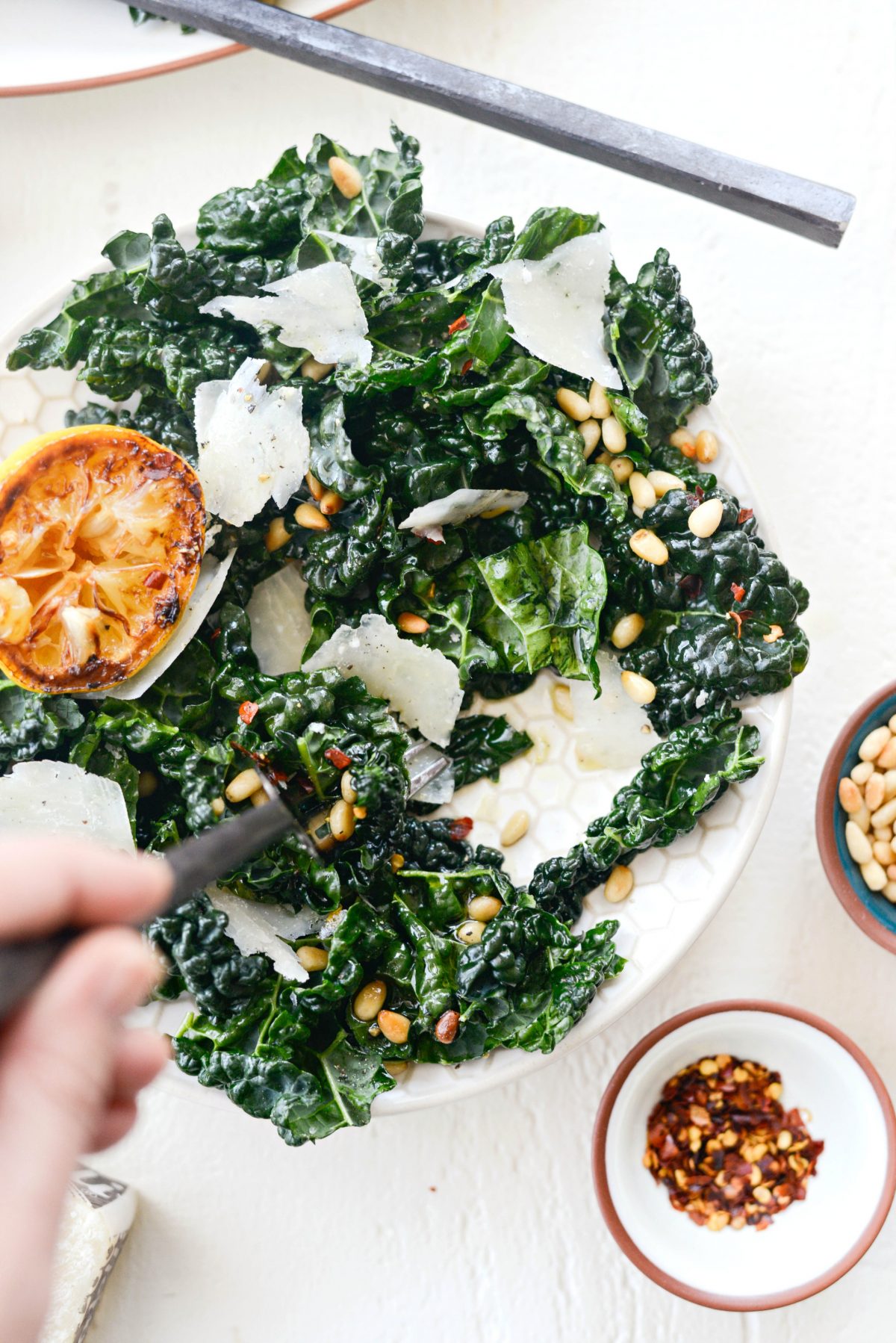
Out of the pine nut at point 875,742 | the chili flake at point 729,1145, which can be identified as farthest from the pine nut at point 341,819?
the pine nut at point 875,742

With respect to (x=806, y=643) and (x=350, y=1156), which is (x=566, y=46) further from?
(x=350, y=1156)

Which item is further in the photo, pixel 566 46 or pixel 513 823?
pixel 566 46

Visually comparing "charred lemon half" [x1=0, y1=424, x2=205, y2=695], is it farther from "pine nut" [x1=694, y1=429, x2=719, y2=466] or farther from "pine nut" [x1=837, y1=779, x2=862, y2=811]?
"pine nut" [x1=837, y1=779, x2=862, y2=811]

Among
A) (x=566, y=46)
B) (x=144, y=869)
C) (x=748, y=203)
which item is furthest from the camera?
(x=566, y=46)

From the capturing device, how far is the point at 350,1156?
8.09 feet

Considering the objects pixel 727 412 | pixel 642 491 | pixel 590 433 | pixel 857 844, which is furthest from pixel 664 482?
pixel 857 844

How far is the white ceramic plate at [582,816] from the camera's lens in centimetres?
204

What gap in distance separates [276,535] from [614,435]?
2.20 feet

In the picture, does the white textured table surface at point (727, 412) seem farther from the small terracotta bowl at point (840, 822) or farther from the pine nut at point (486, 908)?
the pine nut at point (486, 908)

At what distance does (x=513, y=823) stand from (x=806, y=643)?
65 cm

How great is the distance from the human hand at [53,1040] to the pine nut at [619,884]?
1.04 m

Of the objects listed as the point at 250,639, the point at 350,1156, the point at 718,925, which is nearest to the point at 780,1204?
the point at 718,925

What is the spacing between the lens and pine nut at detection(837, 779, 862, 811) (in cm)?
224

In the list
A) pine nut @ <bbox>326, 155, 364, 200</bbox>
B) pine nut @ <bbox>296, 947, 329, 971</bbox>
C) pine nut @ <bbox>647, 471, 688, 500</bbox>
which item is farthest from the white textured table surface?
pine nut @ <bbox>296, 947, 329, 971</bbox>
